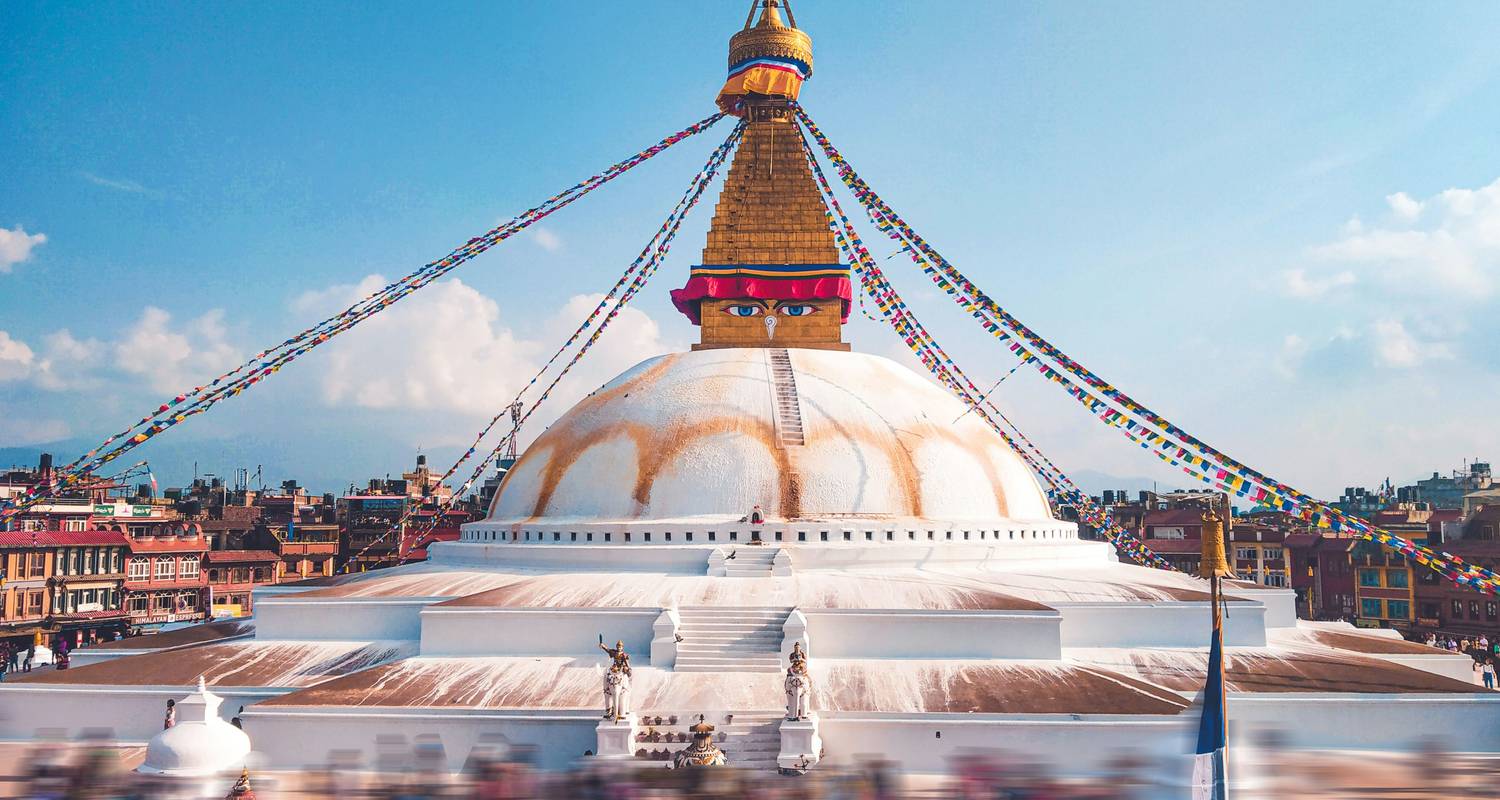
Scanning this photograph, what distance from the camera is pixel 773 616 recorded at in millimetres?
13648

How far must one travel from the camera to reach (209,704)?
11.2m

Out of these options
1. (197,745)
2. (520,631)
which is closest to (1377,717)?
(520,631)

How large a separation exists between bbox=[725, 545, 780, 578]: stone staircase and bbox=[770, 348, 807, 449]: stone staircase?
202 cm

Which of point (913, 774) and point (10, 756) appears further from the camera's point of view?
point (10, 756)

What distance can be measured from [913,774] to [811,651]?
2.46 meters

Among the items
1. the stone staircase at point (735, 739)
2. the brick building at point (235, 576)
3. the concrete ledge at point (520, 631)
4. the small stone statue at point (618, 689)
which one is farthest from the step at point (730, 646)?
the brick building at point (235, 576)

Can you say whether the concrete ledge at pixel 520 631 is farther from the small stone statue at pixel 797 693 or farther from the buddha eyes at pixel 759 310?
the buddha eyes at pixel 759 310

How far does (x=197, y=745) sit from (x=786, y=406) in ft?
31.4

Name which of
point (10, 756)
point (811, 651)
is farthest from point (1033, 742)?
point (10, 756)

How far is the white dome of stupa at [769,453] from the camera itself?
16406 mm

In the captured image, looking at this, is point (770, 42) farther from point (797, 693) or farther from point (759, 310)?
point (797, 693)

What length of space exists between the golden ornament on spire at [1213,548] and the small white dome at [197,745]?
9190 millimetres

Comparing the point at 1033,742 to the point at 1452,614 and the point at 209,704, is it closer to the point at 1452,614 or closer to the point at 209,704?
the point at 209,704

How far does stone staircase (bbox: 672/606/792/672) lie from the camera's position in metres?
13.0
